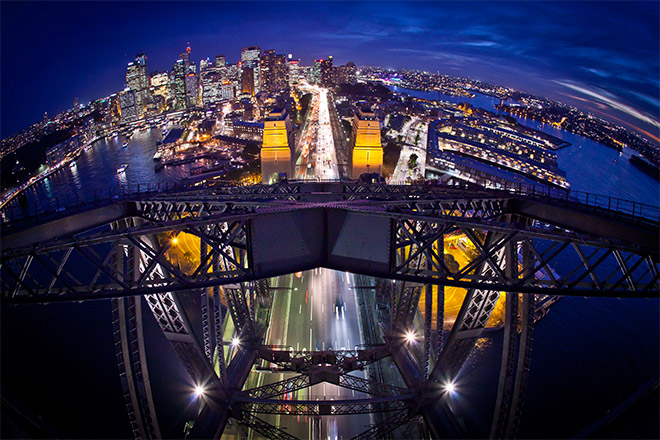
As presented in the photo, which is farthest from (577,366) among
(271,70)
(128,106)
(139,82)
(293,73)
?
(293,73)

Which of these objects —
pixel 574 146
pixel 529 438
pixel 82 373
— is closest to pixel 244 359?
pixel 82 373

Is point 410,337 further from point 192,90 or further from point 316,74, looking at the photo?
point 316,74

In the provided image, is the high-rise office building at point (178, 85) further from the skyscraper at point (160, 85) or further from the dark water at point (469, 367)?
the dark water at point (469, 367)

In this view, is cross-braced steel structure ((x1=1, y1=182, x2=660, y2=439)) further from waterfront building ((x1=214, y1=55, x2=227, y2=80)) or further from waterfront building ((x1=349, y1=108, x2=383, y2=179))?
waterfront building ((x1=214, y1=55, x2=227, y2=80))

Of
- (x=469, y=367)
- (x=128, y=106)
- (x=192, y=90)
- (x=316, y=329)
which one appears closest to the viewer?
(x=469, y=367)

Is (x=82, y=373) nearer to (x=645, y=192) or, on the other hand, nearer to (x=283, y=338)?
(x=283, y=338)

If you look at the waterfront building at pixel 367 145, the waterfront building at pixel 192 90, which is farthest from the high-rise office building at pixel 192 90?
the waterfront building at pixel 367 145

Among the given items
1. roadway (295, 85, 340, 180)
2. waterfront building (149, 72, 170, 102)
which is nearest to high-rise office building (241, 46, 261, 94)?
waterfront building (149, 72, 170, 102)
